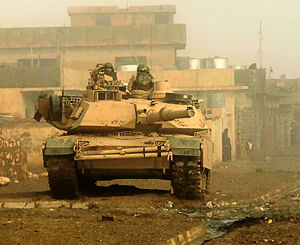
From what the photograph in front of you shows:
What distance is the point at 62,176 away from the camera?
12438 millimetres

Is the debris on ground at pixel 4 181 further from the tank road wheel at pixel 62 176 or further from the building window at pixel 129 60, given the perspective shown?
the building window at pixel 129 60

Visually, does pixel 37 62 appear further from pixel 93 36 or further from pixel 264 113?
pixel 264 113

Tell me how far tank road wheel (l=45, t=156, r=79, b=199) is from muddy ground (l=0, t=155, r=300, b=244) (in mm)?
270

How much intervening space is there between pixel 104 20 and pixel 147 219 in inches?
1851

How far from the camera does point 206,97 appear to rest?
122 ft

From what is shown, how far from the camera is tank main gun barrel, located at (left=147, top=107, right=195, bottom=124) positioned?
11711 millimetres

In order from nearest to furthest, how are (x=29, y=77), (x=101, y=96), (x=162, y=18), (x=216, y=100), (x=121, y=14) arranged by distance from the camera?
1. (x=101, y=96)
2. (x=216, y=100)
3. (x=29, y=77)
4. (x=121, y=14)
5. (x=162, y=18)

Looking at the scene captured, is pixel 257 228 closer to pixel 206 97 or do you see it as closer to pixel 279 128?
pixel 206 97

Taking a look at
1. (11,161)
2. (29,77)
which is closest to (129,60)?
(29,77)

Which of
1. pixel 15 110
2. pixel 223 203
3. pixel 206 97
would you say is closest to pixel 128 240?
pixel 223 203

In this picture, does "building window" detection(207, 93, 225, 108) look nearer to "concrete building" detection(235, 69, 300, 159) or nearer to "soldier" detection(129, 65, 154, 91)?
"concrete building" detection(235, 69, 300, 159)

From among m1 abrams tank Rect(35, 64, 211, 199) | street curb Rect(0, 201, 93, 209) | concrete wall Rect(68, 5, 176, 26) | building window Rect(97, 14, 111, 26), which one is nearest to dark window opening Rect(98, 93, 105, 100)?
m1 abrams tank Rect(35, 64, 211, 199)

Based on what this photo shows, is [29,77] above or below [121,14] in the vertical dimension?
below

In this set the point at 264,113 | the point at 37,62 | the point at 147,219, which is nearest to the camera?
the point at 147,219
